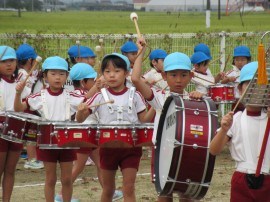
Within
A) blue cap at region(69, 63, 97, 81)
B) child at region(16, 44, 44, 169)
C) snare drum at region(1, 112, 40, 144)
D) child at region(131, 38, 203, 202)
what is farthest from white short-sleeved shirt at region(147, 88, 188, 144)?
child at region(16, 44, 44, 169)

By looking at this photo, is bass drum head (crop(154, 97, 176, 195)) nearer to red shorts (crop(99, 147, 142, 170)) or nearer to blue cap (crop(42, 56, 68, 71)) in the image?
red shorts (crop(99, 147, 142, 170))

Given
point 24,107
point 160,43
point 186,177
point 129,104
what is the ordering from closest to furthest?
point 186,177 < point 129,104 < point 24,107 < point 160,43

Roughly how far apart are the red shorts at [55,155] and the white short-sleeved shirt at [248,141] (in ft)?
7.27

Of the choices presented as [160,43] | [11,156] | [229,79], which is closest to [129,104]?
[11,156]

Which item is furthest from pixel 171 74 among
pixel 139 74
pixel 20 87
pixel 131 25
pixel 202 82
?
pixel 131 25

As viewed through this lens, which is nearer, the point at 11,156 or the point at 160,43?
the point at 11,156

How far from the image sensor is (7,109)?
8.27m

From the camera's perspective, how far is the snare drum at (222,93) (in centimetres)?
1095

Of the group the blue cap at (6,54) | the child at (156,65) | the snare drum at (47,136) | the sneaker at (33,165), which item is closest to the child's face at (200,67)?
the child at (156,65)

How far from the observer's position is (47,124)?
24.1ft

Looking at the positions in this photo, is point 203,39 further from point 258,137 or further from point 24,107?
point 258,137

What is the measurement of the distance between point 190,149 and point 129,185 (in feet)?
4.08

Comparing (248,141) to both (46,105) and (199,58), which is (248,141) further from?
(199,58)

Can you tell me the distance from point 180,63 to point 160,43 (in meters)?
8.71
